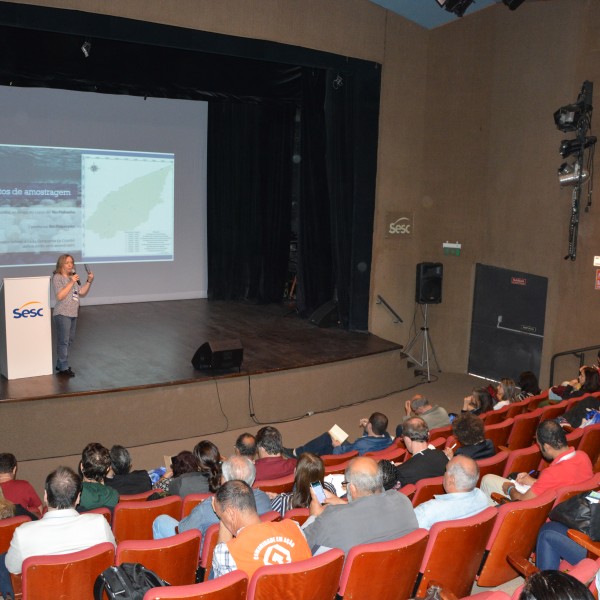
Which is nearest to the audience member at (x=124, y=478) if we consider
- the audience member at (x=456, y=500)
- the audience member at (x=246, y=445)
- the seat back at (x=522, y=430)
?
the audience member at (x=246, y=445)

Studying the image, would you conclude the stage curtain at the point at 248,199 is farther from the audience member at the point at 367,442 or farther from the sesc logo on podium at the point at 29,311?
the audience member at the point at 367,442

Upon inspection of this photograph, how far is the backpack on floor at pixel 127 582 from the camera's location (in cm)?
258

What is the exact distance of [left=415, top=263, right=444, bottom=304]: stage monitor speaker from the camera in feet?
32.4

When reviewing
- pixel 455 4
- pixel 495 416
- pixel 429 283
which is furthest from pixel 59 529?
pixel 429 283

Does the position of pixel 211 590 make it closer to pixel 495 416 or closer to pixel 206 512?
pixel 206 512

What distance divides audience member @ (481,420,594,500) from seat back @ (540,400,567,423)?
53.5 inches

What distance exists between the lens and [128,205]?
10516mm

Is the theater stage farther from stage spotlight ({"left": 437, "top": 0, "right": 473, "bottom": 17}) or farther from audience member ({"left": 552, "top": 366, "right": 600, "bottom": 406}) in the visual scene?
stage spotlight ({"left": 437, "top": 0, "right": 473, "bottom": 17})

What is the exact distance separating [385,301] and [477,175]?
2032mm

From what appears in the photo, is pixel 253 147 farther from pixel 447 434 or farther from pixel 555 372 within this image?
pixel 447 434

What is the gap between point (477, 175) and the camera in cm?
971

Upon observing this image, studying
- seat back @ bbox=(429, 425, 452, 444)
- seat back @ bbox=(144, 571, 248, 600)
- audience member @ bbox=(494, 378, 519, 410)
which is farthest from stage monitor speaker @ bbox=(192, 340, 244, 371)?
seat back @ bbox=(144, 571, 248, 600)

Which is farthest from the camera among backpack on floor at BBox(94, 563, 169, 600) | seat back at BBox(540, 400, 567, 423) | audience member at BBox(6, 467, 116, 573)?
seat back at BBox(540, 400, 567, 423)

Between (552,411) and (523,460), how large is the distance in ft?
4.28
